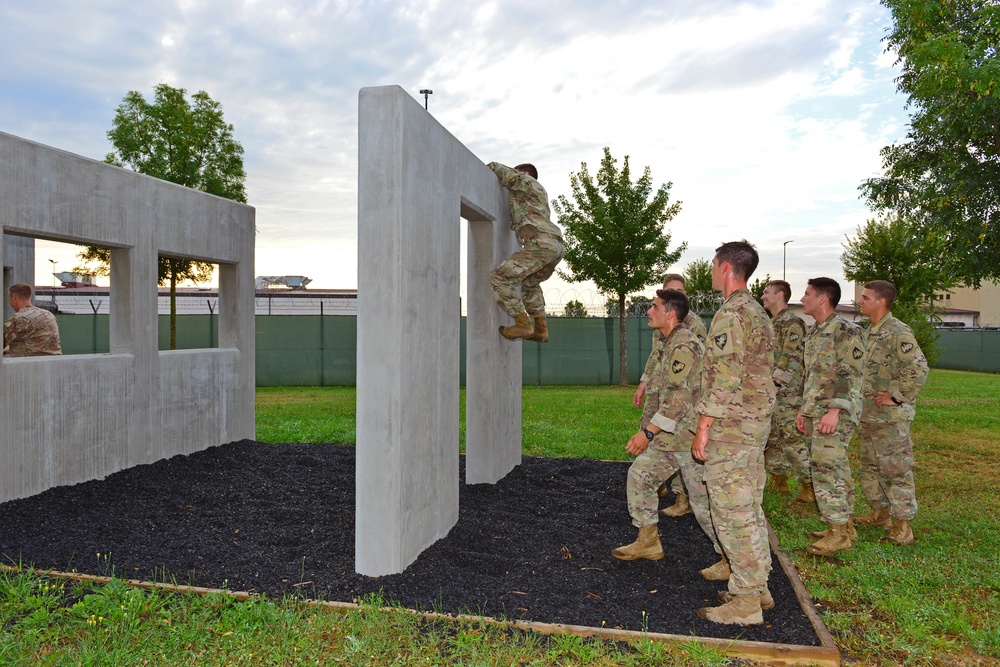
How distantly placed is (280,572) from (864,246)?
26.8m

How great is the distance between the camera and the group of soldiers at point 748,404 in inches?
168

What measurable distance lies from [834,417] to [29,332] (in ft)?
26.1

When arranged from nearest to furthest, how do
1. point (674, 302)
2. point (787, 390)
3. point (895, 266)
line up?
1. point (674, 302)
2. point (787, 390)
3. point (895, 266)

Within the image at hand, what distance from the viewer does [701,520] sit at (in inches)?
207

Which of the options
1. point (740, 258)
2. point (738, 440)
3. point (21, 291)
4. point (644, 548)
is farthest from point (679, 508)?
point (21, 291)

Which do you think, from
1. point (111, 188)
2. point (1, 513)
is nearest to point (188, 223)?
point (111, 188)

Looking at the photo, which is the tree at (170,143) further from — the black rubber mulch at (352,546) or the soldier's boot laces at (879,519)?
the soldier's boot laces at (879,519)

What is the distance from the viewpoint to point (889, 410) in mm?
6277

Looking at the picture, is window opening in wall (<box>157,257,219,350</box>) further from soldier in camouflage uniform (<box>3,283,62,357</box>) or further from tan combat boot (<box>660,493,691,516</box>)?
tan combat boot (<box>660,493,691,516</box>)

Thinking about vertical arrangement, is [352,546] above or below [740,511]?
below

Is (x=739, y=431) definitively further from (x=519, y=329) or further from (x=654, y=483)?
(x=519, y=329)

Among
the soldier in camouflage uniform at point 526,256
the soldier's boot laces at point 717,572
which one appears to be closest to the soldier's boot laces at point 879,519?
the soldier's boot laces at point 717,572

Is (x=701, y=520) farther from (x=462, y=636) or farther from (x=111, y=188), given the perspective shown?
(x=111, y=188)

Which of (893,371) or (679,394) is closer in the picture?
(679,394)
